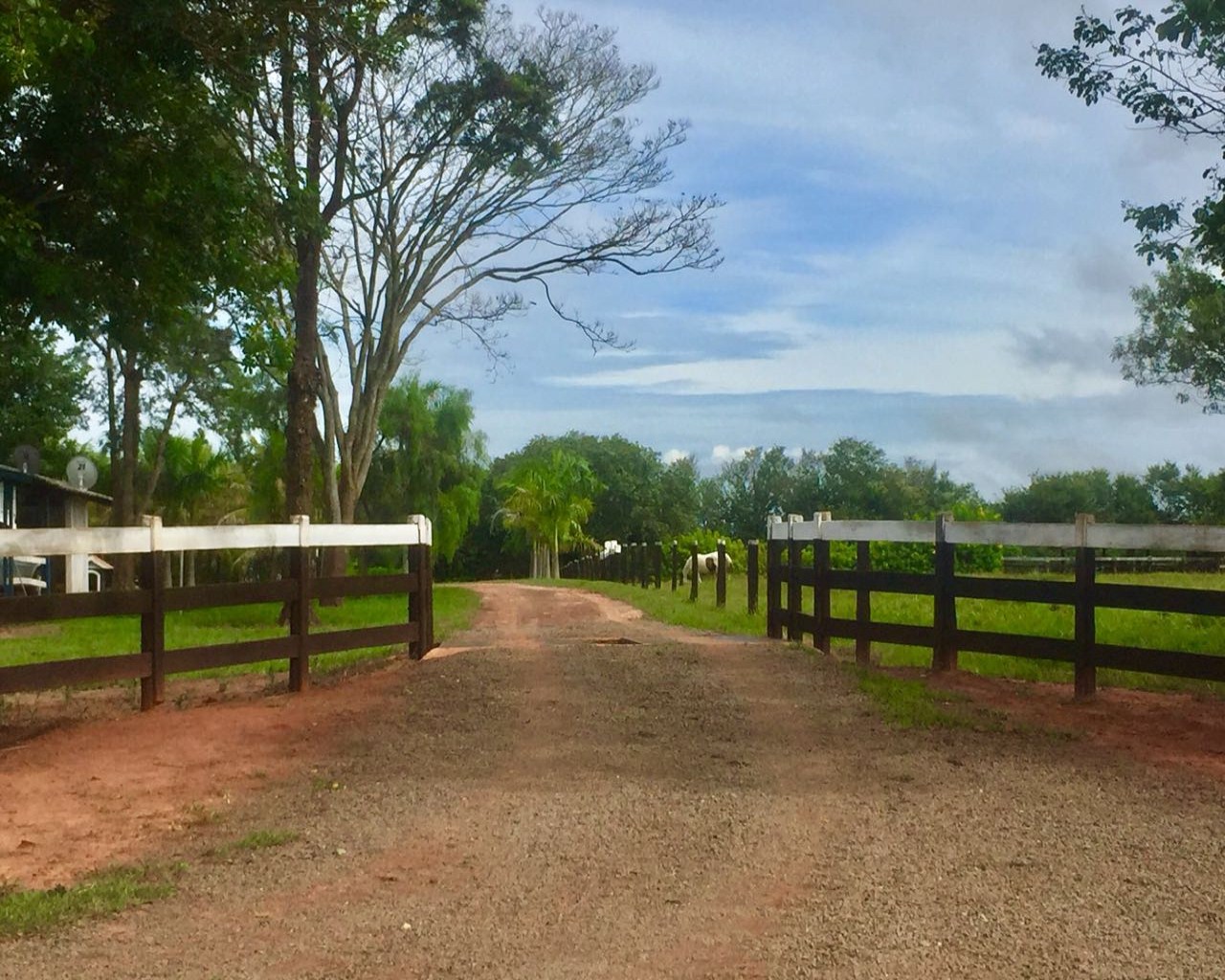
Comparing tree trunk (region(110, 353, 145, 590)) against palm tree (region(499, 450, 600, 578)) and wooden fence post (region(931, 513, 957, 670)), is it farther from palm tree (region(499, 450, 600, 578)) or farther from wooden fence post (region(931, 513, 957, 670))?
palm tree (region(499, 450, 600, 578))

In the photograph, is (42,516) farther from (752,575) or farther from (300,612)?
(300,612)

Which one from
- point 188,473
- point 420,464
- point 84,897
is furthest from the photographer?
point 188,473

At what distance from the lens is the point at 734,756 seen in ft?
25.6

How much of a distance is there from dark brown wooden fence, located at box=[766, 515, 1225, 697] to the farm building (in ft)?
66.3

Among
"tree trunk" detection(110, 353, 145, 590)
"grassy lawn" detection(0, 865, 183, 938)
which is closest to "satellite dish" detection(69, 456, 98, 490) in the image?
"tree trunk" detection(110, 353, 145, 590)

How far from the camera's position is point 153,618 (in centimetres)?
982

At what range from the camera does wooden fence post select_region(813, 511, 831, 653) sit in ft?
43.1

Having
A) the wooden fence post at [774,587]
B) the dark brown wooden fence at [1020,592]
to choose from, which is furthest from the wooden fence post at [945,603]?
the wooden fence post at [774,587]

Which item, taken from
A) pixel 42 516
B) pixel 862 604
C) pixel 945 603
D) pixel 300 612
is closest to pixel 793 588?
pixel 862 604

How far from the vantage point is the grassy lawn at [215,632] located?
14352 millimetres

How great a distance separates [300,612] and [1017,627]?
917 centimetres

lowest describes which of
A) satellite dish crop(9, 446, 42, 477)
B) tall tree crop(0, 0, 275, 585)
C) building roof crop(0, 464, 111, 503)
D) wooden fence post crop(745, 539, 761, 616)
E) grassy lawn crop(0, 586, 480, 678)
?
grassy lawn crop(0, 586, 480, 678)

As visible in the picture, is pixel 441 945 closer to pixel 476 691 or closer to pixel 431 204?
pixel 476 691

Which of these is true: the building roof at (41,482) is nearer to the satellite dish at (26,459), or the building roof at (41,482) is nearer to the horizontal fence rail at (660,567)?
the satellite dish at (26,459)
